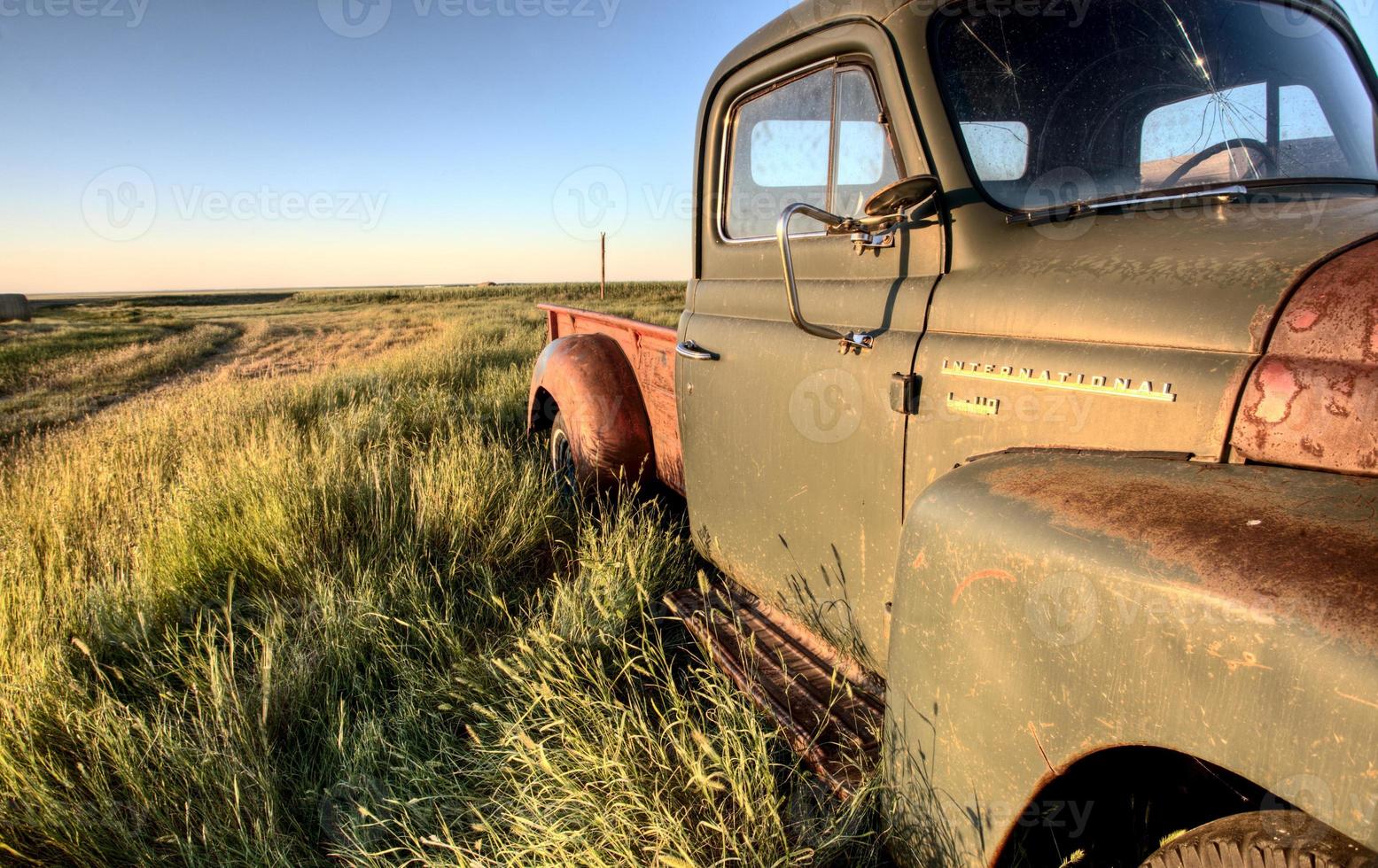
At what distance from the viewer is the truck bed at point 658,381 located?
127 inches

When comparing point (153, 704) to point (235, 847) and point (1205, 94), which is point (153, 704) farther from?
point (1205, 94)

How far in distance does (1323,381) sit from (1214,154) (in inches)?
40.6

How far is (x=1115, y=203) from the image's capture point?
64.3 inches

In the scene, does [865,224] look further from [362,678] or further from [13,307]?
[13,307]

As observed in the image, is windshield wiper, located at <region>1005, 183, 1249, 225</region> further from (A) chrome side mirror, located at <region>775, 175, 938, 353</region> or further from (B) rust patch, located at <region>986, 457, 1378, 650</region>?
(B) rust patch, located at <region>986, 457, 1378, 650</region>

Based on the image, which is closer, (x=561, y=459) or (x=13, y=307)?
(x=561, y=459)

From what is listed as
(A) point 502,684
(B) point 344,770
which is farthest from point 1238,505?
(B) point 344,770

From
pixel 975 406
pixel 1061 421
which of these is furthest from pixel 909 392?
pixel 1061 421

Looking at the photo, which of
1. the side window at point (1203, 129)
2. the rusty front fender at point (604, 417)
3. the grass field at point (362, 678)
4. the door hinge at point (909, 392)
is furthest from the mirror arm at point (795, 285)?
the rusty front fender at point (604, 417)

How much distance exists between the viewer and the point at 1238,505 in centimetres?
111

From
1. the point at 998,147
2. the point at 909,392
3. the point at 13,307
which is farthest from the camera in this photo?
the point at 13,307

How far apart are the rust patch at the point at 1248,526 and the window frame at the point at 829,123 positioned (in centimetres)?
98

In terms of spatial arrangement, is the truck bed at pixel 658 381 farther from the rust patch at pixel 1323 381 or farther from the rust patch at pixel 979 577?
the rust patch at pixel 1323 381

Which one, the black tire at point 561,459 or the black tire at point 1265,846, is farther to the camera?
the black tire at point 561,459
